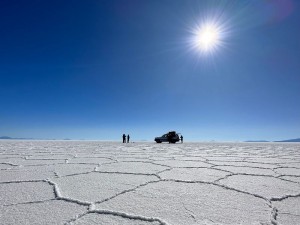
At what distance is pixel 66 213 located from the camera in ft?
4.57

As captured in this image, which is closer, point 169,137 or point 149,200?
point 149,200

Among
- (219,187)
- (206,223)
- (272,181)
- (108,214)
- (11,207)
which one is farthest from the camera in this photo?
(272,181)

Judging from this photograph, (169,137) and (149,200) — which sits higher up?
(169,137)

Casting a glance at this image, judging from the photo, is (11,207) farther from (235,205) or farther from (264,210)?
(264,210)

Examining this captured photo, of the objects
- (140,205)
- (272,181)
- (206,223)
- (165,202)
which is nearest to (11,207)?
(140,205)

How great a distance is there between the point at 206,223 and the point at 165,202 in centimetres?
41

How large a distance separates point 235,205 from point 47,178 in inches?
74.8

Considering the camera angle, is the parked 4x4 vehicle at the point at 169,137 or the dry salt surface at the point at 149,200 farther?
the parked 4x4 vehicle at the point at 169,137

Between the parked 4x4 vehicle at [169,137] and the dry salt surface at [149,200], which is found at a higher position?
the parked 4x4 vehicle at [169,137]

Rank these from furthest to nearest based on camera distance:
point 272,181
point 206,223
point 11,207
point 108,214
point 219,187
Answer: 1. point 272,181
2. point 219,187
3. point 11,207
4. point 108,214
5. point 206,223

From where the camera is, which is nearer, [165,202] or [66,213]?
[66,213]

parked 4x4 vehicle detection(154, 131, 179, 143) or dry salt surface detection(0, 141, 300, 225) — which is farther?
parked 4x4 vehicle detection(154, 131, 179, 143)

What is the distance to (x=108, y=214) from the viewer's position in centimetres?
139

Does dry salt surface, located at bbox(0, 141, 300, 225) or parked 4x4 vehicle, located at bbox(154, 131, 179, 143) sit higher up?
parked 4x4 vehicle, located at bbox(154, 131, 179, 143)
